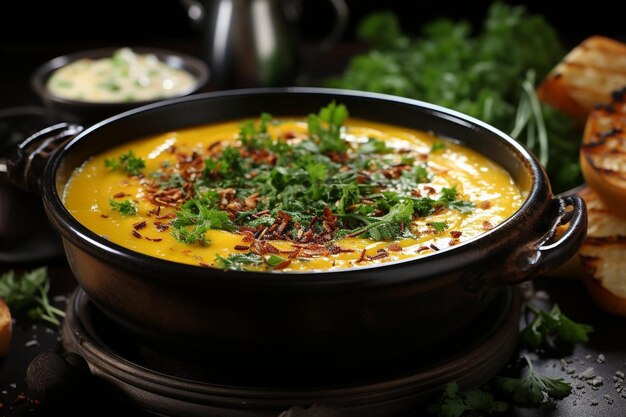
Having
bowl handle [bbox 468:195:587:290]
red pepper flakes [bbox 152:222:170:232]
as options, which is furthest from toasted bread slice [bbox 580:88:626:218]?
red pepper flakes [bbox 152:222:170:232]

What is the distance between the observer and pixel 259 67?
16.4 ft

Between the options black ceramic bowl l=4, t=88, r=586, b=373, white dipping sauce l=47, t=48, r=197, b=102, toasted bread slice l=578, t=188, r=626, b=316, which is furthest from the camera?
white dipping sauce l=47, t=48, r=197, b=102

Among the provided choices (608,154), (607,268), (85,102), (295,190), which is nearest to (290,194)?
(295,190)

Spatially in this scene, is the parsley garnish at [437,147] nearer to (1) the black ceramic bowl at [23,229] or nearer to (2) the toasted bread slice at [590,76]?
(2) the toasted bread slice at [590,76]

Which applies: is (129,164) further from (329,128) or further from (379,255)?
(379,255)

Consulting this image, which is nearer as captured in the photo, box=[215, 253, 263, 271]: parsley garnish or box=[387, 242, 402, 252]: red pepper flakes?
box=[215, 253, 263, 271]: parsley garnish

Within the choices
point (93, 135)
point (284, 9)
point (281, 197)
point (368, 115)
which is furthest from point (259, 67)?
point (281, 197)

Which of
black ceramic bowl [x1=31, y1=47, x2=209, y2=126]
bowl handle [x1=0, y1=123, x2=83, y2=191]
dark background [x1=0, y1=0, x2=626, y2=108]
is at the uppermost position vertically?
bowl handle [x1=0, y1=123, x2=83, y2=191]

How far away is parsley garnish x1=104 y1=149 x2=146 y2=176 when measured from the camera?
3.13m

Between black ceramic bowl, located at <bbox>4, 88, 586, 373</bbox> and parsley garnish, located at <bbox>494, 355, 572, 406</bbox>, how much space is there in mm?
209

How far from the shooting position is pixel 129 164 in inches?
123

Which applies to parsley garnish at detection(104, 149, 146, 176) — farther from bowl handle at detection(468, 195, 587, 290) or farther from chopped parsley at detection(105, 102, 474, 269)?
bowl handle at detection(468, 195, 587, 290)

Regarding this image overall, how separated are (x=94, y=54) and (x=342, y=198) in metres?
2.83

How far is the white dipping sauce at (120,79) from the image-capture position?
462cm
